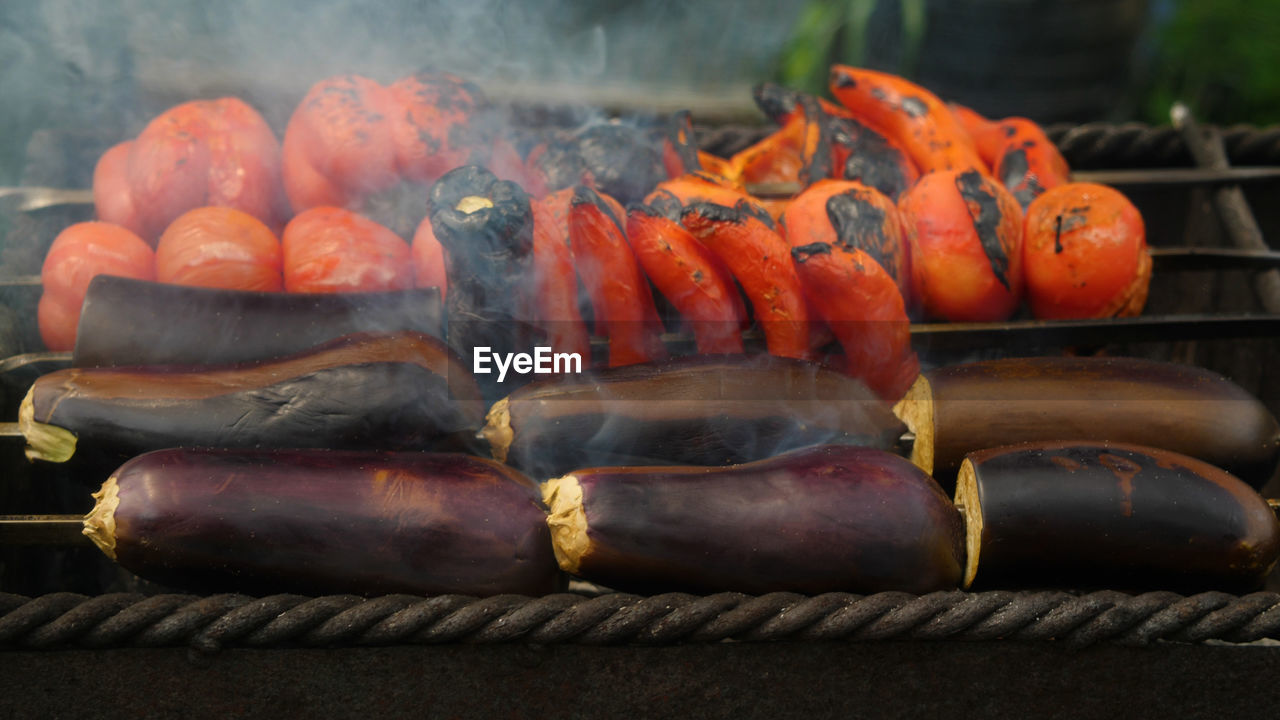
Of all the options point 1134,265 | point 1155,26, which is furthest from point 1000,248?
point 1155,26

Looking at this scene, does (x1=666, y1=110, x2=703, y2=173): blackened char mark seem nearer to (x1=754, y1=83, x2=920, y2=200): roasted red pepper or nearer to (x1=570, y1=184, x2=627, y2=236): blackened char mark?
(x1=754, y1=83, x2=920, y2=200): roasted red pepper

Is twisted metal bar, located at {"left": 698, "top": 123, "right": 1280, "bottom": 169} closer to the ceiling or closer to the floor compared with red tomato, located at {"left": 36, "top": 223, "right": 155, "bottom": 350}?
closer to the ceiling

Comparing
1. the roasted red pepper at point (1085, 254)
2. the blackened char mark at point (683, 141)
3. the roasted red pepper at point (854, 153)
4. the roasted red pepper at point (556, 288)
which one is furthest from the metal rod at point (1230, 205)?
the roasted red pepper at point (556, 288)

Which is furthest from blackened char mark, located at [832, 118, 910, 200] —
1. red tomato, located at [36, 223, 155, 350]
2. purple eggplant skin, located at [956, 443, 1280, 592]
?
red tomato, located at [36, 223, 155, 350]

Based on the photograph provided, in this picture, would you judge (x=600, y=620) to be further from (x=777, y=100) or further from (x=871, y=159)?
(x=777, y=100)

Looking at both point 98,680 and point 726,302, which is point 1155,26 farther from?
point 98,680

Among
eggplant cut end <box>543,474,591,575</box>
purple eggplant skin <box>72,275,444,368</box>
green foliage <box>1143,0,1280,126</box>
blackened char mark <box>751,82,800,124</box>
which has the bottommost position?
eggplant cut end <box>543,474,591,575</box>
